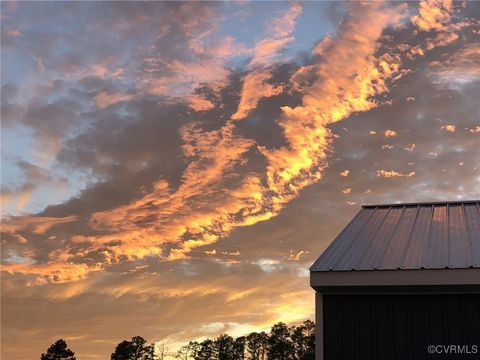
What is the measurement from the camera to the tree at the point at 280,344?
63.8 meters

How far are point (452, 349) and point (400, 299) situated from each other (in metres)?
1.34

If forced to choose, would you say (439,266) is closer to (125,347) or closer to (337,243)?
(337,243)

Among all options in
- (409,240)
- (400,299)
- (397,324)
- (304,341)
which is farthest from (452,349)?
(304,341)

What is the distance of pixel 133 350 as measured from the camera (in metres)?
66.6

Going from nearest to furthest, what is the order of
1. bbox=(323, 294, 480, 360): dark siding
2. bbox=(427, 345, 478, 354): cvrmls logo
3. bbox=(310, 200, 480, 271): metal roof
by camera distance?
bbox=(427, 345, 478, 354): cvrmls logo < bbox=(323, 294, 480, 360): dark siding < bbox=(310, 200, 480, 271): metal roof

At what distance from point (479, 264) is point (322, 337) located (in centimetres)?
348

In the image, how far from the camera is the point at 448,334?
12117 millimetres

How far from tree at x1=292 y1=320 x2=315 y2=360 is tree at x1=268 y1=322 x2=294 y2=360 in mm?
765

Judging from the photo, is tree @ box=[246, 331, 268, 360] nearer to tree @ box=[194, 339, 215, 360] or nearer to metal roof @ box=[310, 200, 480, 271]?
tree @ box=[194, 339, 215, 360]

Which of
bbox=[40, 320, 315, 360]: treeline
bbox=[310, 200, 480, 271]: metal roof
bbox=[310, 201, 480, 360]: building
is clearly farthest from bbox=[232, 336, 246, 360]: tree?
bbox=[310, 201, 480, 360]: building

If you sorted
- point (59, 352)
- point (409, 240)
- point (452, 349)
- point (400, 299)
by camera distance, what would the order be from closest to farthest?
point (452, 349) < point (400, 299) < point (409, 240) < point (59, 352)

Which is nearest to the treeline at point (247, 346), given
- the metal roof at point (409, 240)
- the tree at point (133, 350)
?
the tree at point (133, 350)

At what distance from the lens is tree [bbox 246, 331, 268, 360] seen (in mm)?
66062

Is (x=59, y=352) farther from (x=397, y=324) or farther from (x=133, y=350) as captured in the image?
(x=397, y=324)
